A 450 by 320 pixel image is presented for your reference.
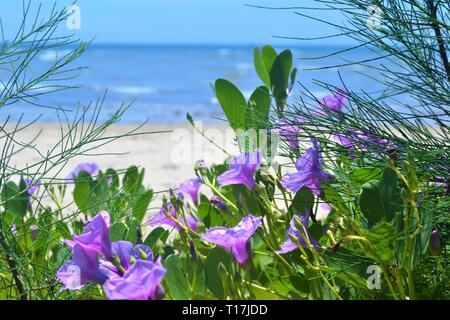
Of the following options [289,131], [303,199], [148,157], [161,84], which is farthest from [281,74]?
[161,84]

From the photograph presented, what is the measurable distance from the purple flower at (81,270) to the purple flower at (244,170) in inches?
11.2

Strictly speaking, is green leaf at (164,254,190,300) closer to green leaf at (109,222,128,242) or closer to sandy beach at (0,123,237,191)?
green leaf at (109,222,128,242)

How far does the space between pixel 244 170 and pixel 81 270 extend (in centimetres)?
33

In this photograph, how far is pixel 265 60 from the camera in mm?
1401

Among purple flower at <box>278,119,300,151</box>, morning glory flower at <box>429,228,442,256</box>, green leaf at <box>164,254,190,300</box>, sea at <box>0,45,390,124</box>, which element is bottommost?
green leaf at <box>164,254,190,300</box>

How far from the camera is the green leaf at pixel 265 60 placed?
1.40m

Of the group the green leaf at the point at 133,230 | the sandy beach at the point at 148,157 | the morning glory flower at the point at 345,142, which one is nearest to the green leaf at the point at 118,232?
the green leaf at the point at 133,230

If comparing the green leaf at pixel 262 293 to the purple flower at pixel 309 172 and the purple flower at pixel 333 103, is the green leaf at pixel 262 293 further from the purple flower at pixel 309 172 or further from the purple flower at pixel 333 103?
the purple flower at pixel 333 103

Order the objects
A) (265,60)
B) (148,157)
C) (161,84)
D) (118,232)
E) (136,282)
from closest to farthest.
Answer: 1. (136,282)
2. (118,232)
3. (265,60)
4. (148,157)
5. (161,84)

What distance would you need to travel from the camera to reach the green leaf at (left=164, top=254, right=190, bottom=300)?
92cm

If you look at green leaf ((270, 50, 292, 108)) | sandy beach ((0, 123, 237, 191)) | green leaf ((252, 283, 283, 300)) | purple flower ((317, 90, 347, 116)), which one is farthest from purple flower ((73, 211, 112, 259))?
sandy beach ((0, 123, 237, 191))

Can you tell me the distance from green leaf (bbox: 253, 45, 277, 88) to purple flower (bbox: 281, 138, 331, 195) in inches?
14.6

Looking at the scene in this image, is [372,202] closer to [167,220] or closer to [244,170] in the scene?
[244,170]

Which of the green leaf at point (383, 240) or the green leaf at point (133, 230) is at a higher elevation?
the green leaf at point (133, 230)
